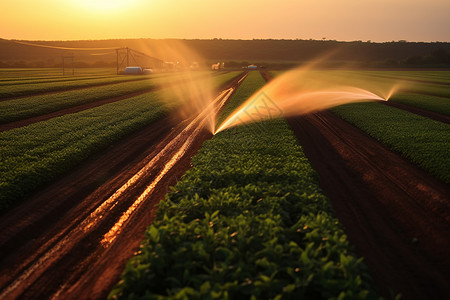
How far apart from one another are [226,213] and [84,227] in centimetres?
453

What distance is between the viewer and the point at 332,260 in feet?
22.0

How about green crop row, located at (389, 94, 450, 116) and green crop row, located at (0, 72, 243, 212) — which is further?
green crop row, located at (389, 94, 450, 116)

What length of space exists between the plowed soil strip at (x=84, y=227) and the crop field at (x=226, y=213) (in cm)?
4

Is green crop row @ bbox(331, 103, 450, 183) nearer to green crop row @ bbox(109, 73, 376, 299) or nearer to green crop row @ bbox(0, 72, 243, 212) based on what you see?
green crop row @ bbox(109, 73, 376, 299)

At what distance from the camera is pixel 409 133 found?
20.0 metres

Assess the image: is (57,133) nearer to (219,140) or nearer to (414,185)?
(219,140)

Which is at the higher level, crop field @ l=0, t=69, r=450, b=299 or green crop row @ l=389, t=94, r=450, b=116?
green crop row @ l=389, t=94, r=450, b=116

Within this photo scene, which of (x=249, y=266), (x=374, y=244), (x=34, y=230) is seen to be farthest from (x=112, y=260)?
(x=374, y=244)

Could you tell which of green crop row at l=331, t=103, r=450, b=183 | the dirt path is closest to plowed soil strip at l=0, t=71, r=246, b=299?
the dirt path

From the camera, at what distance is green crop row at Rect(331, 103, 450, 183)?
49.4 feet

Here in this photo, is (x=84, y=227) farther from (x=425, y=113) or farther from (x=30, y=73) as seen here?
(x=30, y=73)

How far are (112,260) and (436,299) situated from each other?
7.34 meters

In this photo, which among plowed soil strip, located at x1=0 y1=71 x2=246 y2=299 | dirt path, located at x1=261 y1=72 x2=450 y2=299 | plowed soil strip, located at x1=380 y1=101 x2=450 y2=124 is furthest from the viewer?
plowed soil strip, located at x1=380 y1=101 x2=450 y2=124

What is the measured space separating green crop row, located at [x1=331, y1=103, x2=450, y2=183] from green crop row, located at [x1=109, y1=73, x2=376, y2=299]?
7.60 m
